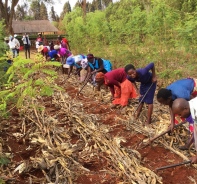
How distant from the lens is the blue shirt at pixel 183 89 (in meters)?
3.87

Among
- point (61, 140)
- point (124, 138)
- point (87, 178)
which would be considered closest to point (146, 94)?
point (124, 138)

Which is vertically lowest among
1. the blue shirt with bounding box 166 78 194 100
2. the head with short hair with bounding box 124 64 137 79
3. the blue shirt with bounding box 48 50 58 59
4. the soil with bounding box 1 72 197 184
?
the soil with bounding box 1 72 197 184

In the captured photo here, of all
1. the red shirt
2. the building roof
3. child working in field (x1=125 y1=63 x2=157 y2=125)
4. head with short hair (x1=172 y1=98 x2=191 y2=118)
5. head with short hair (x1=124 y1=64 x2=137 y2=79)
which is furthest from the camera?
the building roof

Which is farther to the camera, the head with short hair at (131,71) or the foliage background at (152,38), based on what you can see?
the foliage background at (152,38)

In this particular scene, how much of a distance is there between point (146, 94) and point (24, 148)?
2424 mm

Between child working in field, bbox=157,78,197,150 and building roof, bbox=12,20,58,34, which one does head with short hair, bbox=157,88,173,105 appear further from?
building roof, bbox=12,20,58,34

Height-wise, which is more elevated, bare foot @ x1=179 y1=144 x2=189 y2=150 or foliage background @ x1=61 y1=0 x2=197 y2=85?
foliage background @ x1=61 y1=0 x2=197 y2=85

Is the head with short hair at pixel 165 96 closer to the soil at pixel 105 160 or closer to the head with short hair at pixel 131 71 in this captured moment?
the soil at pixel 105 160

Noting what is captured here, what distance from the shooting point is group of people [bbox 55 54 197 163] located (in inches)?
126

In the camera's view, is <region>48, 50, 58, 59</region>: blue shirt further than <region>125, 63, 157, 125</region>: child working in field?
Yes

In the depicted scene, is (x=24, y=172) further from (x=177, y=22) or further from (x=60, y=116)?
(x=177, y=22)

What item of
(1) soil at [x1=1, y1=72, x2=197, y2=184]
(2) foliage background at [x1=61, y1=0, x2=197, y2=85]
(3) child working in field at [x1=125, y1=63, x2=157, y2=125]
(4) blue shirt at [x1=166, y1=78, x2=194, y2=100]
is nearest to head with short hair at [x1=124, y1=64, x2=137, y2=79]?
(3) child working in field at [x1=125, y1=63, x2=157, y2=125]

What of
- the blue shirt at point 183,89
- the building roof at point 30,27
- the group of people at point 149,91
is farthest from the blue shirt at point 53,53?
the building roof at point 30,27

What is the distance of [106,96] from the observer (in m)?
7.40
